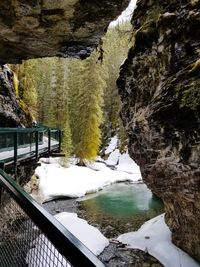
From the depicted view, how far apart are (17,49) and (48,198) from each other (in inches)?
622

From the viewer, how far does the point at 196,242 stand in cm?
1084

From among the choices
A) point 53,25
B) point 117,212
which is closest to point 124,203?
point 117,212

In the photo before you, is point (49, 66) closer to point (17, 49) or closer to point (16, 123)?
point (16, 123)

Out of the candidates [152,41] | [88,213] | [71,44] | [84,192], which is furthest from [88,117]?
[71,44]

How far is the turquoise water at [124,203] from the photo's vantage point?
19.8 meters

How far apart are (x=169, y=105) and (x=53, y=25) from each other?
12.7 feet

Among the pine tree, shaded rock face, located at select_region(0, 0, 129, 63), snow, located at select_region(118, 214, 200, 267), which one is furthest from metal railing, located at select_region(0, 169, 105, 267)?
the pine tree

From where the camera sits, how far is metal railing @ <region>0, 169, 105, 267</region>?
1282mm

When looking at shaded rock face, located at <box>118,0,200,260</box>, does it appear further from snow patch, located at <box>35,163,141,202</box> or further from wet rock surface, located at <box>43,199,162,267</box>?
snow patch, located at <box>35,163,141,202</box>

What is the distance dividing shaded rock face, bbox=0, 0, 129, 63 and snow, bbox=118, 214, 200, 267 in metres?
7.46

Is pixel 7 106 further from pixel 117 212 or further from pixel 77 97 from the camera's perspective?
pixel 77 97

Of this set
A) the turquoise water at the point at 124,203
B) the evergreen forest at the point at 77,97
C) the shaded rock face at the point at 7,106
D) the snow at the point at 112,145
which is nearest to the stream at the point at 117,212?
the turquoise water at the point at 124,203

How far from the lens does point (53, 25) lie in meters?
6.93

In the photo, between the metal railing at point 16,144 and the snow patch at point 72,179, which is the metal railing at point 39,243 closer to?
the metal railing at point 16,144
